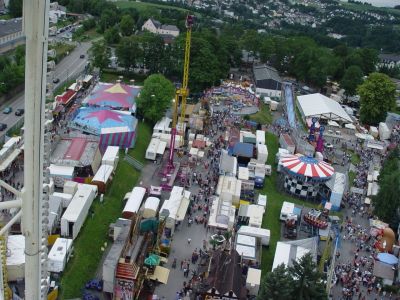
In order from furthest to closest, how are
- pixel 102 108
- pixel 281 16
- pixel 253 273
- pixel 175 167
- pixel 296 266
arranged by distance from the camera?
1. pixel 281 16
2. pixel 102 108
3. pixel 175 167
4. pixel 253 273
5. pixel 296 266

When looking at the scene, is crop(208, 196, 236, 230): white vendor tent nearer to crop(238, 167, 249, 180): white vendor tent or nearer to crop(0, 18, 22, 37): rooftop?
crop(238, 167, 249, 180): white vendor tent

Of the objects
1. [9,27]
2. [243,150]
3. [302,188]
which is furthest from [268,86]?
[9,27]

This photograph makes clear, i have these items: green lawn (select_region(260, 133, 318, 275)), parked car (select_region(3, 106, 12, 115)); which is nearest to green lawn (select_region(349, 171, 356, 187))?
green lawn (select_region(260, 133, 318, 275))

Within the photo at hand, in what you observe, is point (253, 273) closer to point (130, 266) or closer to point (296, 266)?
point (296, 266)

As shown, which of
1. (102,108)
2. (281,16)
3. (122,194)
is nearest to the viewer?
(122,194)

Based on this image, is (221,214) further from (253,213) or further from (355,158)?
(355,158)

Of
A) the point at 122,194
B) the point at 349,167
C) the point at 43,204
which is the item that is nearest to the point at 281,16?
the point at 349,167

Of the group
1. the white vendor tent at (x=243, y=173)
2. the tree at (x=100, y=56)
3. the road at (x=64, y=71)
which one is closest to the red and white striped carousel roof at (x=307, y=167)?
the white vendor tent at (x=243, y=173)

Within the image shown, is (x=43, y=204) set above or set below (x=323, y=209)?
above
